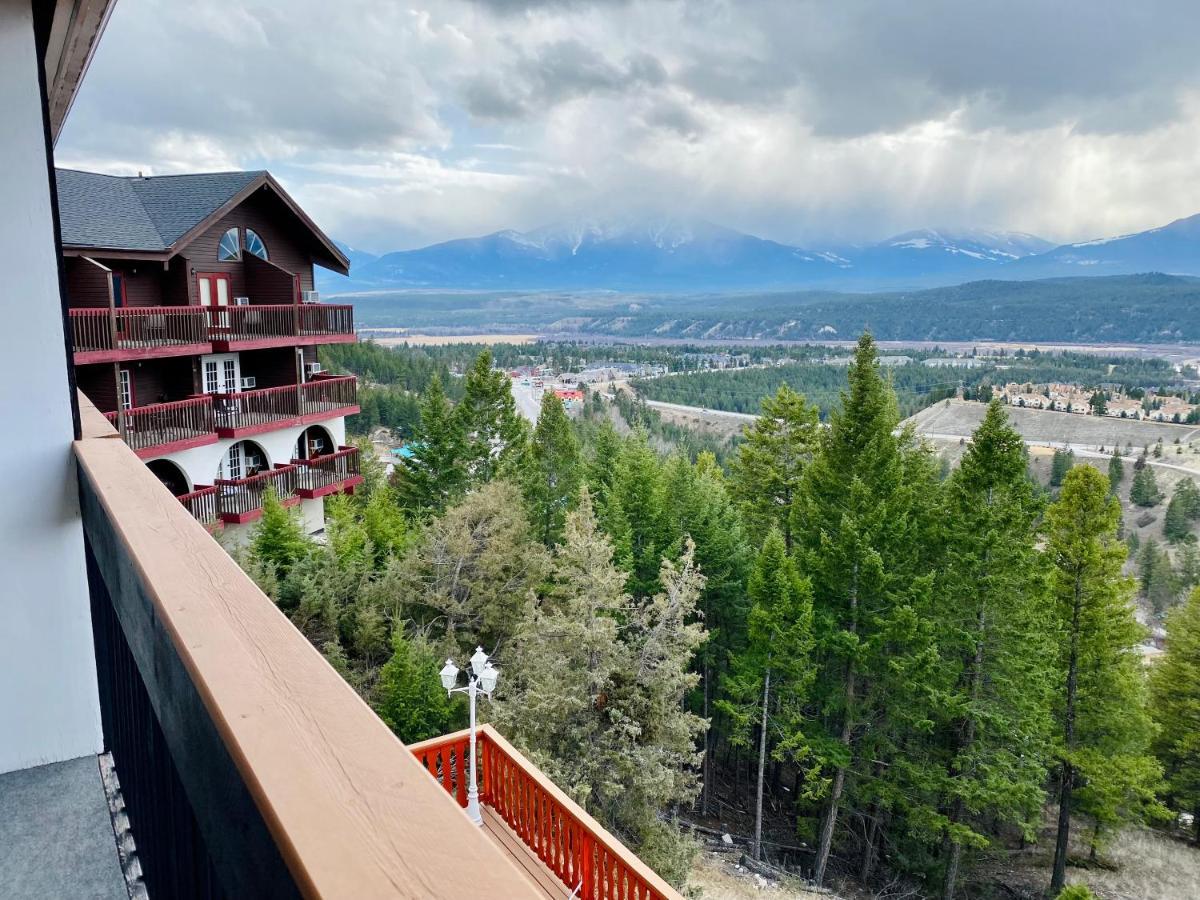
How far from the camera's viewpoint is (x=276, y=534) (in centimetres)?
1323

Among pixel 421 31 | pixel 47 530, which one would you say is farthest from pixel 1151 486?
pixel 47 530

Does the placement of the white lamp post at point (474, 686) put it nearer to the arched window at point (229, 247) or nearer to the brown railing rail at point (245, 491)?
the brown railing rail at point (245, 491)

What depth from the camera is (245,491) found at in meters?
14.7

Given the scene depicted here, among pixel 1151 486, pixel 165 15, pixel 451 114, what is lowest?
pixel 1151 486

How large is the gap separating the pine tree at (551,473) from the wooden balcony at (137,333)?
947cm

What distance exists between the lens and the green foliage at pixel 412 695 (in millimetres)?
10969

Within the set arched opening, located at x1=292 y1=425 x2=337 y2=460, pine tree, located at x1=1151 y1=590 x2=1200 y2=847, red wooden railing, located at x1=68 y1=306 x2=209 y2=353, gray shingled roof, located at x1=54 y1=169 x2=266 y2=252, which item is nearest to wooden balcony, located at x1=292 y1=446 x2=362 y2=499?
arched opening, located at x1=292 y1=425 x2=337 y2=460

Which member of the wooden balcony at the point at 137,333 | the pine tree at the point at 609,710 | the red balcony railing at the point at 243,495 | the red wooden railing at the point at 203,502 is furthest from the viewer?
the red balcony railing at the point at 243,495

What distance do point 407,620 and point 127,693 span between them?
11770 mm

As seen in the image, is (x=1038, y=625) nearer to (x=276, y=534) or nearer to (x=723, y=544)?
(x=723, y=544)

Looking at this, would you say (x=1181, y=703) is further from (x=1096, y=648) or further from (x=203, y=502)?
(x=203, y=502)

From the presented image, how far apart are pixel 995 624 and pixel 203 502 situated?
14910 mm

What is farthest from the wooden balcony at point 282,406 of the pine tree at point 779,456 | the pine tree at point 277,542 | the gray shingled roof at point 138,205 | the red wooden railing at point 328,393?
the pine tree at point 779,456

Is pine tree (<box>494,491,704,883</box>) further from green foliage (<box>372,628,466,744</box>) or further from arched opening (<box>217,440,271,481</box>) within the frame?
arched opening (<box>217,440,271,481</box>)
